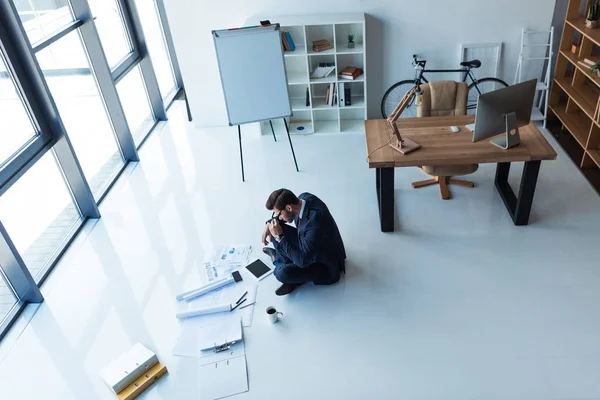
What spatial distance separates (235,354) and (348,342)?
2.70 ft

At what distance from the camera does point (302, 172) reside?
5293 mm

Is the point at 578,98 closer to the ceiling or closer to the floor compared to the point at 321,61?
closer to the floor

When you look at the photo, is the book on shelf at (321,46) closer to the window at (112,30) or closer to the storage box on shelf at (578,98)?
the window at (112,30)

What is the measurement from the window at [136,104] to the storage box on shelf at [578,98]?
5.31m

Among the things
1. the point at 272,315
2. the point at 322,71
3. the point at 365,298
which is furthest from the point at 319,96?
the point at 272,315

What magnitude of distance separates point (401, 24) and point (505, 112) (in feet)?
7.46

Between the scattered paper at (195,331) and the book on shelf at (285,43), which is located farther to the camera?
the book on shelf at (285,43)

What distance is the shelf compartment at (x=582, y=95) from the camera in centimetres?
476

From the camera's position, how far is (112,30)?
5.96 metres

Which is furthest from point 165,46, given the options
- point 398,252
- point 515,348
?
point 515,348

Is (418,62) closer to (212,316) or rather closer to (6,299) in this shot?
(212,316)

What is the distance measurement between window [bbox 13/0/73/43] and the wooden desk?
3.24 meters

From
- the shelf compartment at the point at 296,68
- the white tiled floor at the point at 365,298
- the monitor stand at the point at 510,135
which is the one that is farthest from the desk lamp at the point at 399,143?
the shelf compartment at the point at 296,68

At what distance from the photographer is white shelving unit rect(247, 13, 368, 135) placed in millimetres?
5441
